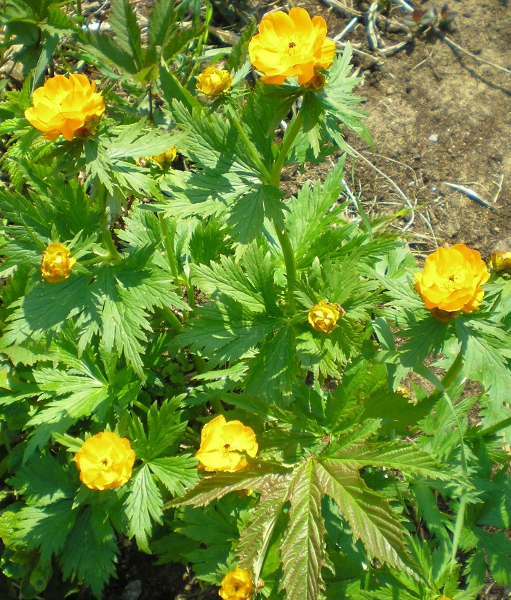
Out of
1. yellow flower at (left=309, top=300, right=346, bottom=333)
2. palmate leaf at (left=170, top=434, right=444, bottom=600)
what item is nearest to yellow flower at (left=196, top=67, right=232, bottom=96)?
yellow flower at (left=309, top=300, right=346, bottom=333)

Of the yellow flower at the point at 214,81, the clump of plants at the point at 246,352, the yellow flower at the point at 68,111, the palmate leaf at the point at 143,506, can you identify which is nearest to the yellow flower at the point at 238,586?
the clump of plants at the point at 246,352

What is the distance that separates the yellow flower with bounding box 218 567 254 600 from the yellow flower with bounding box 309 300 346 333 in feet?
2.83

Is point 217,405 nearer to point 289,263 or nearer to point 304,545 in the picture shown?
point 289,263

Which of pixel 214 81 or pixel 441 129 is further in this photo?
pixel 441 129

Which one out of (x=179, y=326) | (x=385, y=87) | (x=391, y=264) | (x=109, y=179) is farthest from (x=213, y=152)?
(x=385, y=87)

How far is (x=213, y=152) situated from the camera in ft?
6.05

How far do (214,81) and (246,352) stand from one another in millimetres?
982

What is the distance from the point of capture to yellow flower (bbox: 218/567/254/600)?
1812 millimetres

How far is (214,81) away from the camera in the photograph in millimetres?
1843

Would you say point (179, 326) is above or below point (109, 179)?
below

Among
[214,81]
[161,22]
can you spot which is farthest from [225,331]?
[161,22]

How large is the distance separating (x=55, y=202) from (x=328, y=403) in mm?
1239

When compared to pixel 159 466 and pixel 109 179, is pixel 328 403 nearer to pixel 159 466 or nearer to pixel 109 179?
pixel 159 466

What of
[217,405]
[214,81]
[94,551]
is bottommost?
[94,551]
